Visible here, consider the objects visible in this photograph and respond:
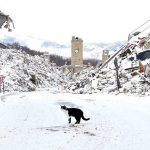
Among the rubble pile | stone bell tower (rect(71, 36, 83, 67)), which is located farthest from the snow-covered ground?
stone bell tower (rect(71, 36, 83, 67))

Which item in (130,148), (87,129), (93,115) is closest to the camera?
(130,148)

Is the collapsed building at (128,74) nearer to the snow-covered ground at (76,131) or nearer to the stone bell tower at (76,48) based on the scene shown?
the snow-covered ground at (76,131)

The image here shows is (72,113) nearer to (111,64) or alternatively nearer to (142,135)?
(142,135)

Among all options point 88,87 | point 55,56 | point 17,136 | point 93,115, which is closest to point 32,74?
point 88,87

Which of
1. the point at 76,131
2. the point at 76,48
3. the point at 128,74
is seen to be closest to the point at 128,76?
the point at 128,74

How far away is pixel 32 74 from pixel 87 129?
7124 cm

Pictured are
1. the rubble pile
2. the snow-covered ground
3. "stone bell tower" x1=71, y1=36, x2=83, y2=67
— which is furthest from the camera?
"stone bell tower" x1=71, y1=36, x2=83, y2=67

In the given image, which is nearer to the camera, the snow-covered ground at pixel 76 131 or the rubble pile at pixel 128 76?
the snow-covered ground at pixel 76 131

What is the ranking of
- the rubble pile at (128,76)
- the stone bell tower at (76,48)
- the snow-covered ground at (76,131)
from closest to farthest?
the snow-covered ground at (76,131) → the rubble pile at (128,76) → the stone bell tower at (76,48)

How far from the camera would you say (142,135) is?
13.5 m

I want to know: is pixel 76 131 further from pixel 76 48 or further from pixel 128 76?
pixel 76 48

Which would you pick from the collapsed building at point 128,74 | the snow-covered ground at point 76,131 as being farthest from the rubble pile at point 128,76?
the snow-covered ground at point 76,131

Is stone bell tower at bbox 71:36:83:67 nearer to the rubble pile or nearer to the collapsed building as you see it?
the collapsed building

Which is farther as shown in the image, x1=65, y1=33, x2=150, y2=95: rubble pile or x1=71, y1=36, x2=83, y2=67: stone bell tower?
x1=71, y1=36, x2=83, y2=67: stone bell tower
